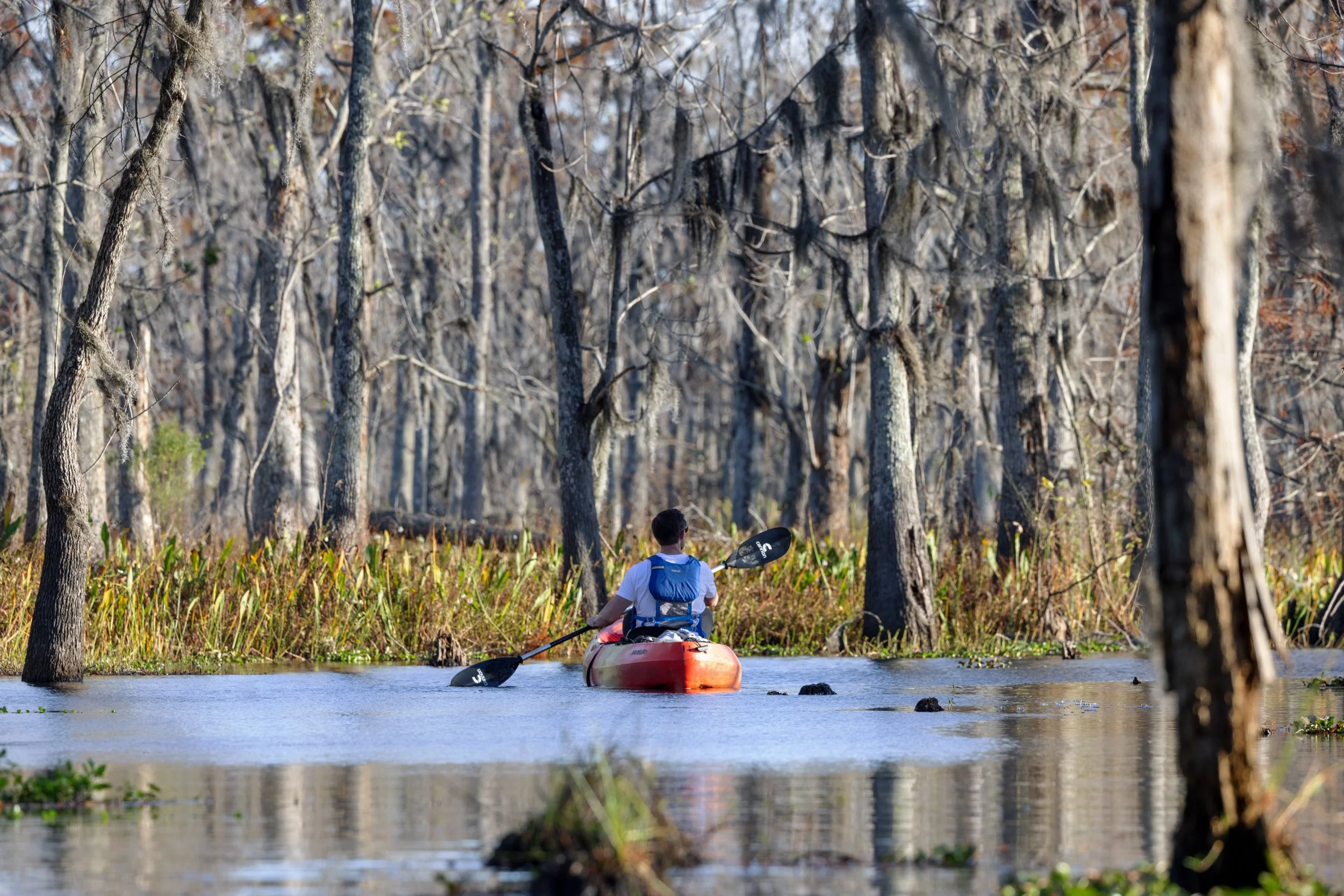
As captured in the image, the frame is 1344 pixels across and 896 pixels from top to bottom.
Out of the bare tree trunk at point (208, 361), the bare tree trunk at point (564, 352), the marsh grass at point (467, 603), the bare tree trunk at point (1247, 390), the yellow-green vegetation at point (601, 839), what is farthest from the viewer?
the bare tree trunk at point (208, 361)

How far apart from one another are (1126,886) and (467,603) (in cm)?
1408

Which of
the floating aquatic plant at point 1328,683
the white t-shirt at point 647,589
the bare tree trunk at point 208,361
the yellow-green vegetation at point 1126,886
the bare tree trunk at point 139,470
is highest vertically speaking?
the bare tree trunk at point 208,361

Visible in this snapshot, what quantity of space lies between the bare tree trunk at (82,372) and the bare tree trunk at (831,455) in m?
16.5

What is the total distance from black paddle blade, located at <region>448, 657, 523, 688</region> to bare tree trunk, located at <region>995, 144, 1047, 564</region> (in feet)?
26.7

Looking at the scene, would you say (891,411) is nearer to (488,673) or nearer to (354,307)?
(488,673)

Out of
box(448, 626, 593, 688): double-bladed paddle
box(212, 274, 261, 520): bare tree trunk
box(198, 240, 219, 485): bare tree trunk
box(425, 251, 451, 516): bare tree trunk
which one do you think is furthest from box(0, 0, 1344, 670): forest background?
box(425, 251, 451, 516): bare tree trunk

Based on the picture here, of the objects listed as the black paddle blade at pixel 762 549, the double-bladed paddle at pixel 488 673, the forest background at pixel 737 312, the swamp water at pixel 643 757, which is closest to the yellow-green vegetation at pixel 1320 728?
the swamp water at pixel 643 757

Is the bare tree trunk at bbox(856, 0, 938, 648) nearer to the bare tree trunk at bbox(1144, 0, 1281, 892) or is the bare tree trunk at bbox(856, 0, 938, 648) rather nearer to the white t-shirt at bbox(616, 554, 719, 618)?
the white t-shirt at bbox(616, 554, 719, 618)

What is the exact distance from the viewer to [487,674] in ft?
52.1

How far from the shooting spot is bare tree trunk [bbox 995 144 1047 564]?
22.5 metres

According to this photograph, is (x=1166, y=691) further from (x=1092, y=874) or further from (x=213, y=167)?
(x=213, y=167)

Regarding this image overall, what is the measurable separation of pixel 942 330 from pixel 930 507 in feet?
16.0

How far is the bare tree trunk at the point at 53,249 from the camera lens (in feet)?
73.0

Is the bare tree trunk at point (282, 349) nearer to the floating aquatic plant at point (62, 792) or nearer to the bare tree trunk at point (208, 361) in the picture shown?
the bare tree trunk at point (208, 361)
